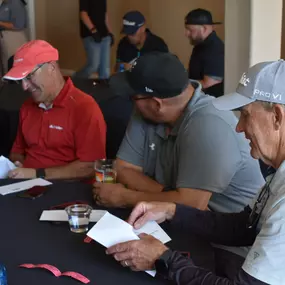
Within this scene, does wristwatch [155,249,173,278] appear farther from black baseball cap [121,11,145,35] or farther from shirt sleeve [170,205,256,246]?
black baseball cap [121,11,145,35]

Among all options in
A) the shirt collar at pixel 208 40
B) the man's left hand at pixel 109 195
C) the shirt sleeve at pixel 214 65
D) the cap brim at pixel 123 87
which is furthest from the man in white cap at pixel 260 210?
the shirt collar at pixel 208 40

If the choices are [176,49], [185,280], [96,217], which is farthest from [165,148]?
[176,49]

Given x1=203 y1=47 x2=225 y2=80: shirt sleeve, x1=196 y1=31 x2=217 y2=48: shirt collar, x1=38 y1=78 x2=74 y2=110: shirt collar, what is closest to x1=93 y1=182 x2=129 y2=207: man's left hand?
x1=38 y1=78 x2=74 y2=110: shirt collar

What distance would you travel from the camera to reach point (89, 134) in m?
2.63

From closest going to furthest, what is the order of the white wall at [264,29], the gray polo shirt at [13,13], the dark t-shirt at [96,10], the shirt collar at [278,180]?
the shirt collar at [278,180] → the white wall at [264,29] → the gray polo shirt at [13,13] → the dark t-shirt at [96,10]

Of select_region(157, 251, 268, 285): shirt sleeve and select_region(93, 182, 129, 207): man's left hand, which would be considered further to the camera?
select_region(93, 182, 129, 207): man's left hand

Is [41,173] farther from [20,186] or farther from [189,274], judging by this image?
[189,274]

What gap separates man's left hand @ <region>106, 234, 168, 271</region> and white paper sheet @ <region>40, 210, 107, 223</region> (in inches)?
13.0

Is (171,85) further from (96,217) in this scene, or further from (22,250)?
(22,250)

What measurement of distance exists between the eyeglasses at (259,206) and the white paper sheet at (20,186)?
0.88 m

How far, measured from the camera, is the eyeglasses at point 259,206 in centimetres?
153

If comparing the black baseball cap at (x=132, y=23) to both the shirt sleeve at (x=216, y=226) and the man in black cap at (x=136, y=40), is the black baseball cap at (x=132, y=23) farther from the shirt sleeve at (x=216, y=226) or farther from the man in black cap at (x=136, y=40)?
the shirt sleeve at (x=216, y=226)

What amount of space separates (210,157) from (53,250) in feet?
2.04

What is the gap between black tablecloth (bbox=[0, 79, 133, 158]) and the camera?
3.21 m
